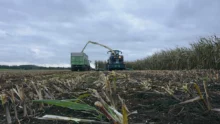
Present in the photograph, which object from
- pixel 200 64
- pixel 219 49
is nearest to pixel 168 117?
pixel 219 49

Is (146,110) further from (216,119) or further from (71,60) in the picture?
(71,60)

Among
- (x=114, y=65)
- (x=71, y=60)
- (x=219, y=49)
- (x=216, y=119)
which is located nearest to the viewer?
(x=216, y=119)

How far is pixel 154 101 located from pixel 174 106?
29 centimetres

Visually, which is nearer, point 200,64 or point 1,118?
point 1,118

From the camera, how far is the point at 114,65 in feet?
76.7

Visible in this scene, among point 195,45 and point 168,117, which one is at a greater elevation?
point 195,45

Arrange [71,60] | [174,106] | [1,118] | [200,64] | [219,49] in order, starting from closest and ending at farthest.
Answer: [174,106] < [1,118] < [219,49] < [200,64] < [71,60]

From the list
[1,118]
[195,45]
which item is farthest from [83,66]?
[1,118]

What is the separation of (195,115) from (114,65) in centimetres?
2172

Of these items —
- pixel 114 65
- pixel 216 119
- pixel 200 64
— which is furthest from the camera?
pixel 114 65

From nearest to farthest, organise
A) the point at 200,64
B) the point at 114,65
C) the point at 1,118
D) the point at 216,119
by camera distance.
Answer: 1. the point at 216,119
2. the point at 1,118
3. the point at 200,64
4. the point at 114,65

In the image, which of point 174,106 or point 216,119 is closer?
point 216,119

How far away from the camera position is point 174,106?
184 centimetres

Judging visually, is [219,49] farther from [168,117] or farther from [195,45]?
[168,117]
